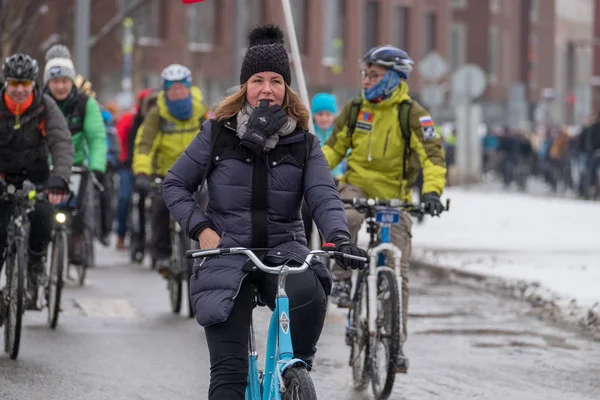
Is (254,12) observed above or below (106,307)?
above

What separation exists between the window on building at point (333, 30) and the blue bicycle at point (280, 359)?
5392cm

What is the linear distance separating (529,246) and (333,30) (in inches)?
1657

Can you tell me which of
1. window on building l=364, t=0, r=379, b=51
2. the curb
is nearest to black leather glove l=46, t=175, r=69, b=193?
the curb

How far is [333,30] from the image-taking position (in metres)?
61.2

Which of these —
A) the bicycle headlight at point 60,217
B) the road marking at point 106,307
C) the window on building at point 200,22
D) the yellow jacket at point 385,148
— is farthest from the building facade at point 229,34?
the yellow jacket at point 385,148

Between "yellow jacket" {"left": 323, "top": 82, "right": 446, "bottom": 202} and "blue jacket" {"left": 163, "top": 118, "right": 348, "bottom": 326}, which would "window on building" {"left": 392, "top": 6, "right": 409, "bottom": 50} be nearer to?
"yellow jacket" {"left": 323, "top": 82, "right": 446, "bottom": 202}

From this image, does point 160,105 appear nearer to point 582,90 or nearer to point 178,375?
point 178,375

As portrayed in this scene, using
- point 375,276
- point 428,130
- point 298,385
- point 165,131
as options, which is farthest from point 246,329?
point 165,131

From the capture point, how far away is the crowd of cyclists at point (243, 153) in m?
6.15

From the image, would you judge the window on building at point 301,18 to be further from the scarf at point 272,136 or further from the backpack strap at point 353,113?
the scarf at point 272,136

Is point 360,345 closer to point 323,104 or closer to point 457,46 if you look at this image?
point 323,104

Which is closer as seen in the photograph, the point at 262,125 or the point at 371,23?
the point at 262,125

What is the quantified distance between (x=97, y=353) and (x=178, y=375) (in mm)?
1030

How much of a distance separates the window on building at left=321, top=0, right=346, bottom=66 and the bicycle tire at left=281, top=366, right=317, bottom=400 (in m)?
54.4
